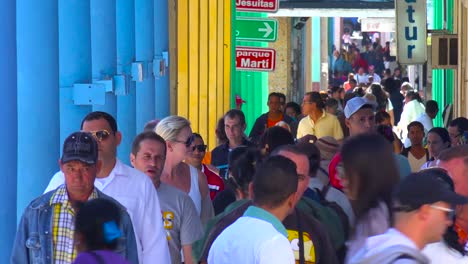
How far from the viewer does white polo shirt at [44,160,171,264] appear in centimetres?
715

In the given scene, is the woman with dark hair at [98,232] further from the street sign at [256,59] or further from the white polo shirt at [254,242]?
the street sign at [256,59]

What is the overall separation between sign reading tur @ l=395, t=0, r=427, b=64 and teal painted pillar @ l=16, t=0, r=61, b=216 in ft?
38.0

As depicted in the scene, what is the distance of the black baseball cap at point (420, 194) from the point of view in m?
4.98

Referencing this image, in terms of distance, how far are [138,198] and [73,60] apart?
2820 millimetres

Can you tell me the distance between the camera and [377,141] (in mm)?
6051

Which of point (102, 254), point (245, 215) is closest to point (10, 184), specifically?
point (245, 215)

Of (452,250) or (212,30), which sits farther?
(212,30)

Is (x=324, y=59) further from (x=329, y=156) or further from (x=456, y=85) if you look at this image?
(x=329, y=156)

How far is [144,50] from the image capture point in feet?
50.6

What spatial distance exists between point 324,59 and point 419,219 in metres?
42.9

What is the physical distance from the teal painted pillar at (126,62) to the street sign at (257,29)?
6.06 m

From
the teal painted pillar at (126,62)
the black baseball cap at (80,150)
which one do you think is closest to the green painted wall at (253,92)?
the teal painted pillar at (126,62)

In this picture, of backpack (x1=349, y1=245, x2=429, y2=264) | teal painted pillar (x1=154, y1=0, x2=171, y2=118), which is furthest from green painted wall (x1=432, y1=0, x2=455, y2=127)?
backpack (x1=349, y1=245, x2=429, y2=264)

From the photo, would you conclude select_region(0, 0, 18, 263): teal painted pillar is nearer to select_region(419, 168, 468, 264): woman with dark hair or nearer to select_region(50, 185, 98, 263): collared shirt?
select_region(50, 185, 98, 263): collared shirt
